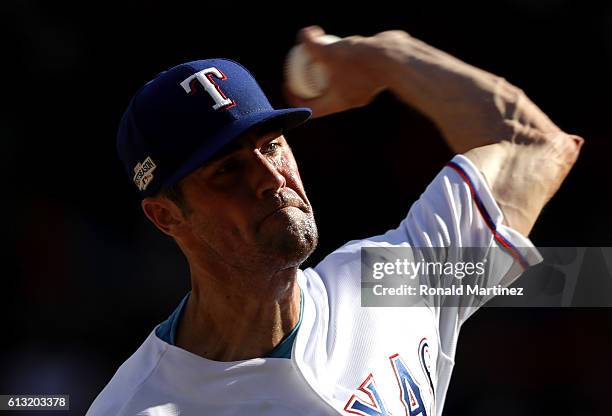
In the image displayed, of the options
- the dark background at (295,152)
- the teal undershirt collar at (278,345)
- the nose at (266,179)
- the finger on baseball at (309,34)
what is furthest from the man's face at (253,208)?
the dark background at (295,152)

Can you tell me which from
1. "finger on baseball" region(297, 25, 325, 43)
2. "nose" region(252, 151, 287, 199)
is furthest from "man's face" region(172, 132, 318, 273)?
"finger on baseball" region(297, 25, 325, 43)

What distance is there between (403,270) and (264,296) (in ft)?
1.10

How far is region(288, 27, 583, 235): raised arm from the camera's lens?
6.09 feet

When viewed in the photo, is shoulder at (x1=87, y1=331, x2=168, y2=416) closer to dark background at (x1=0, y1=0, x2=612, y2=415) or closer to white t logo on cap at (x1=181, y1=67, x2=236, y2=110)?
white t logo on cap at (x1=181, y1=67, x2=236, y2=110)

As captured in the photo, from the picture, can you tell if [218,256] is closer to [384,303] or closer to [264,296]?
[264,296]

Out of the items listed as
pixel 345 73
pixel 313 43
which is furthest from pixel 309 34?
pixel 345 73

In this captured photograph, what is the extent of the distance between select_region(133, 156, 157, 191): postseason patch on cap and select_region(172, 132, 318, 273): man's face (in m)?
0.07

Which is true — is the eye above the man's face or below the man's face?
above

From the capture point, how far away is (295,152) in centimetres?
375

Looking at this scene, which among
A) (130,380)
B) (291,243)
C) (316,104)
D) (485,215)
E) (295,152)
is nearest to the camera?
(291,243)

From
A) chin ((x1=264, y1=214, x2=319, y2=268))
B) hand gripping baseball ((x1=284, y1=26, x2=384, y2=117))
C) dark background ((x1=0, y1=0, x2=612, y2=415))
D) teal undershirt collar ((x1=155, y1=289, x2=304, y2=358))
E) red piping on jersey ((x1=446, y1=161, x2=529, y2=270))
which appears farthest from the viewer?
dark background ((x1=0, y1=0, x2=612, y2=415))

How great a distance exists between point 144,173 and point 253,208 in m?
0.27

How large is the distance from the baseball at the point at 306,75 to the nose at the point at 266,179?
0.39m

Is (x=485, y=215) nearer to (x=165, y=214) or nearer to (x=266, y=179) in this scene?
(x=266, y=179)
